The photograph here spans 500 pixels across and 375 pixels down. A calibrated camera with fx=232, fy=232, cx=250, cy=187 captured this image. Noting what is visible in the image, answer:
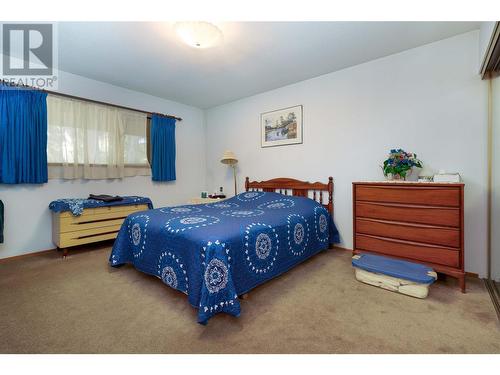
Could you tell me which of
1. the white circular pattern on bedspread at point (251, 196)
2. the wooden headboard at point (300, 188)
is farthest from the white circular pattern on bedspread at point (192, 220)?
the wooden headboard at point (300, 188)

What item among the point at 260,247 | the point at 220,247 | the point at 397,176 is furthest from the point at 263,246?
the point at 397,176

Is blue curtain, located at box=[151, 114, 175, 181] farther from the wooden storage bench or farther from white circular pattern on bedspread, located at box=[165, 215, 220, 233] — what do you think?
white circular pattern on bedspread, located at box=[165, 215, 220, 233]

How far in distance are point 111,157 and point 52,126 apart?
0.77m

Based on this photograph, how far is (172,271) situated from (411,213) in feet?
7.10

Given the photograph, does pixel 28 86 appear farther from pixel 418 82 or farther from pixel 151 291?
pixel 418 82

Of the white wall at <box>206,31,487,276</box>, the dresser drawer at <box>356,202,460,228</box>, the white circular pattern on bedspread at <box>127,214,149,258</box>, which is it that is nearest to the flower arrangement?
the white wall at <box>206,31,487,276</box>

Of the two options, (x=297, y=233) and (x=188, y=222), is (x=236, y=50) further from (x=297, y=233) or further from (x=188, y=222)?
(x=297, y=233)

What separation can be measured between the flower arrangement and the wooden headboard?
30.6 inches

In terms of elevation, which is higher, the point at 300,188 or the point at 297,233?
the point at 300,188

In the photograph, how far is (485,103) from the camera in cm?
218

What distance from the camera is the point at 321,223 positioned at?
2852mm

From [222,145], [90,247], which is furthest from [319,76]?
[90,247]

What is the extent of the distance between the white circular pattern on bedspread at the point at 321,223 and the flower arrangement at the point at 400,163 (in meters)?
0.84

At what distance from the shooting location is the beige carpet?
4.34 feet
